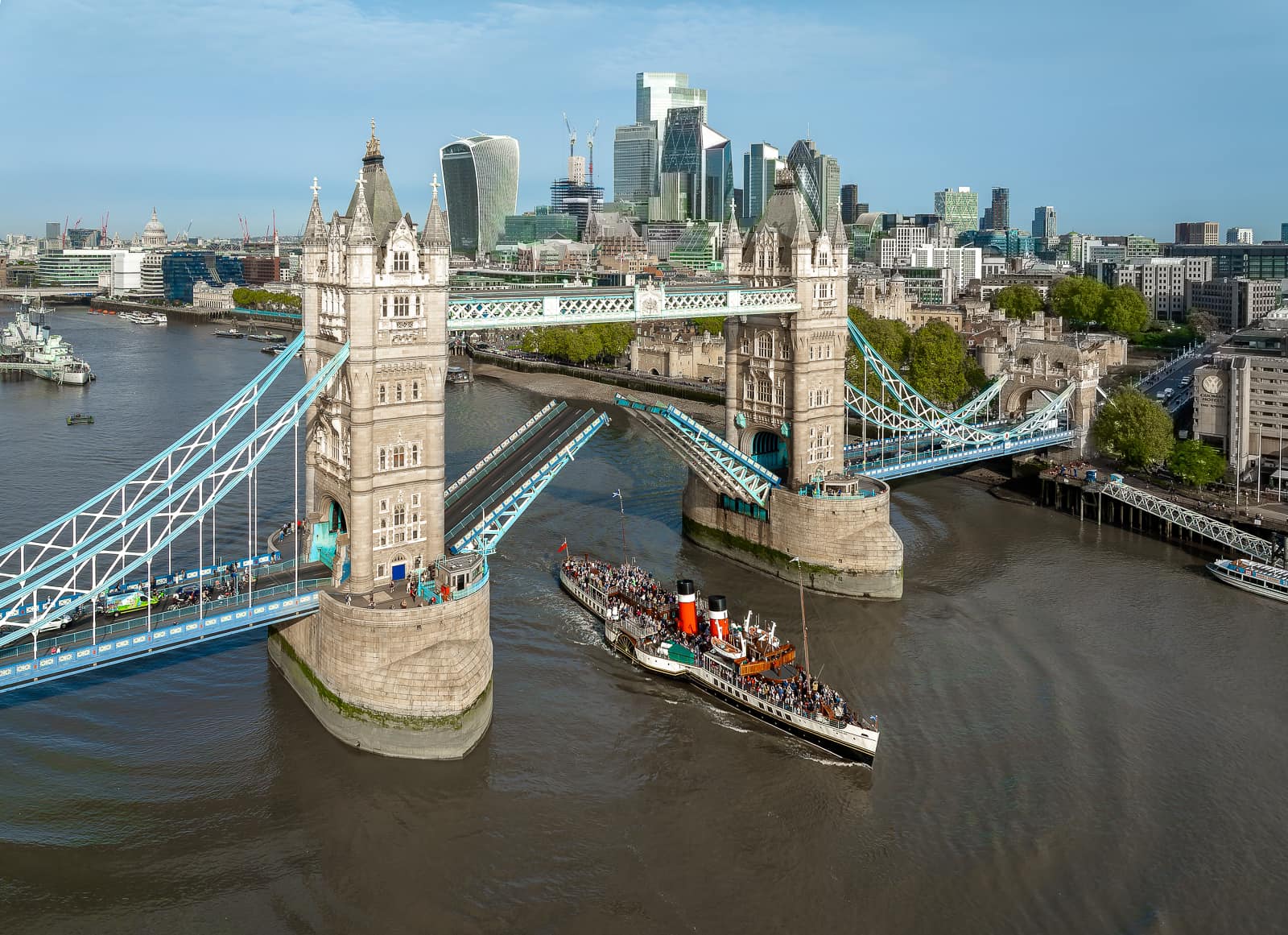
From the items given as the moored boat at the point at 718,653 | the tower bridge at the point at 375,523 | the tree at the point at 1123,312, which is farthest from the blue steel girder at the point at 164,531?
the tree at the point at 1123,312

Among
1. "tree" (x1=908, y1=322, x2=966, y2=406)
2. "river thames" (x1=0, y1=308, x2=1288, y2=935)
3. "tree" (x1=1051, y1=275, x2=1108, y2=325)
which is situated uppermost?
"tree" (x1=1051, y1=275, x2=1108, y2=325)

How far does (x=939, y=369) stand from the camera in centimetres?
8369

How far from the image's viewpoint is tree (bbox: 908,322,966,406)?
271ft

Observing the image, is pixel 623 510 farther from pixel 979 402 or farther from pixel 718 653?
pixel 979 402

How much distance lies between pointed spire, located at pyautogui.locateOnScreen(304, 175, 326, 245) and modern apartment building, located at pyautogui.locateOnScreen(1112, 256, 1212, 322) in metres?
144

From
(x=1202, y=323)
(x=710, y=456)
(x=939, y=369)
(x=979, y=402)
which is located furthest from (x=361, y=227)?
(x=1202, y=323)

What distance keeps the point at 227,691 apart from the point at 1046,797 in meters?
24.1

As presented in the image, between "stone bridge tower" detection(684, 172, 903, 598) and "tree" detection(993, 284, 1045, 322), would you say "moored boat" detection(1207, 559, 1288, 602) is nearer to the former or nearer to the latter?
"stone bridge tower" detection(684, 172, 903, 598)

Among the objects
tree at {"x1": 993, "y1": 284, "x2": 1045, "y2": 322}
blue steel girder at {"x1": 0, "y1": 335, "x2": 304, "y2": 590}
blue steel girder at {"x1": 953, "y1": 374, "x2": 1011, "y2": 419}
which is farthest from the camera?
tree at {"x1": 993, "y1": 284, "x2": 1045, "y2": 322}

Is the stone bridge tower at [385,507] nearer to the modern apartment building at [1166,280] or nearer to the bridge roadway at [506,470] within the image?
the bridge roadway at [506,470]

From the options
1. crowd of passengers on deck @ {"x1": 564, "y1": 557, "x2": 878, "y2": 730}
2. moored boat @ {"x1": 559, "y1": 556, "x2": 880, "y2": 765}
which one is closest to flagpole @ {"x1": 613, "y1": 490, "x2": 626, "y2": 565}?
crowd of passengers on deck @ {"x1": 564, "y1": 557, "x2": 878, "y2": 730}

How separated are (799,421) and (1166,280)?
138 meters

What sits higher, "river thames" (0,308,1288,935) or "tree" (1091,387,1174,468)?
"tree" (1091,387,1174,468)

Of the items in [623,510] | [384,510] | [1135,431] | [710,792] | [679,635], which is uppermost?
[1135,431]
